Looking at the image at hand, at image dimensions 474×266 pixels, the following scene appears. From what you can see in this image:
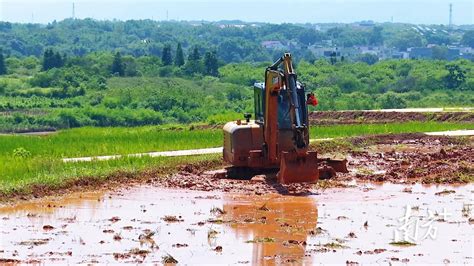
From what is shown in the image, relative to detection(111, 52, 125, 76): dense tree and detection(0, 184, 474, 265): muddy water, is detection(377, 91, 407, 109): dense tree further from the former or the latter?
detection(0, 184, 474, 265): muddy water

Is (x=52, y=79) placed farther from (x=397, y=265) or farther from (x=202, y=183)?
(x=397, y=265)

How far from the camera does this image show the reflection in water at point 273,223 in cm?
1659

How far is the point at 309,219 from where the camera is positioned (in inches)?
776

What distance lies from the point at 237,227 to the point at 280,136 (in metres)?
5.74

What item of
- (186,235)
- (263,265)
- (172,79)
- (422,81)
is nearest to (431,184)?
(186,235)

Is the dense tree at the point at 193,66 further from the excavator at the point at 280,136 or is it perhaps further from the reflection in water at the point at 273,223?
the reflection in water at the point at 273,223

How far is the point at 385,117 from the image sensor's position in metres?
49.3

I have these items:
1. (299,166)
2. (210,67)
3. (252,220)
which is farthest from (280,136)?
(210,67)

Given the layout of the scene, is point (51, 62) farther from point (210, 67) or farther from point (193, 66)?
point (210, 67)

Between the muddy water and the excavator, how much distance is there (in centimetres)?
73

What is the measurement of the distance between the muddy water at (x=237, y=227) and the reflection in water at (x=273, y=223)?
0.02m

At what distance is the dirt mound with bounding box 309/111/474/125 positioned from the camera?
4756 cm

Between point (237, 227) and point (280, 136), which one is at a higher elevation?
point (280, 136)

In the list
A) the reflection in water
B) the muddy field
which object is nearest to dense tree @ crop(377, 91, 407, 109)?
the muddy field
